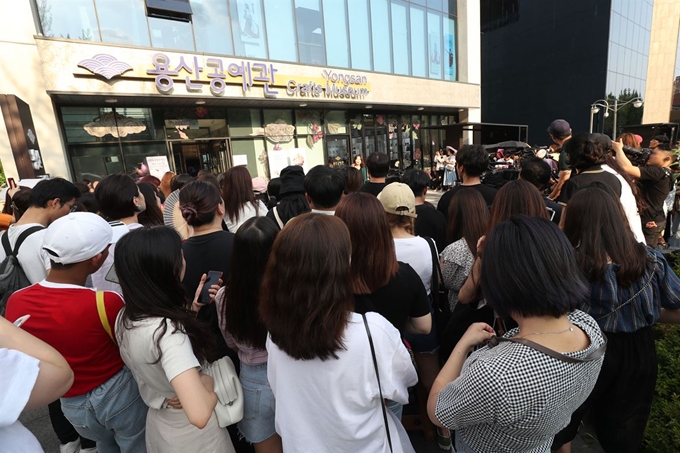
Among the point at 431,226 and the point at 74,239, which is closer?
the point at 74,239

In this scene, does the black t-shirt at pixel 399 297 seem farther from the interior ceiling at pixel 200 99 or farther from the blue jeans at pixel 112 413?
the interior ceiling at pixel 200 99

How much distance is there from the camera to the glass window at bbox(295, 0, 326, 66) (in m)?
11.5

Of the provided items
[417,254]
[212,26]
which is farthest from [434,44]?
[417,254]

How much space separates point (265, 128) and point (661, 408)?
486 inches

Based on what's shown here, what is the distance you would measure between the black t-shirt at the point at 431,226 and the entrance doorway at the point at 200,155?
9.80 meters

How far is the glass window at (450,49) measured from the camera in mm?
15695

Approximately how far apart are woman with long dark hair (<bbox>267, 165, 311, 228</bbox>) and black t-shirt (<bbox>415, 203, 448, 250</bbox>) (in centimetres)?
110

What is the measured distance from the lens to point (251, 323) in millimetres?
1620

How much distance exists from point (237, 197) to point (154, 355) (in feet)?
7.27

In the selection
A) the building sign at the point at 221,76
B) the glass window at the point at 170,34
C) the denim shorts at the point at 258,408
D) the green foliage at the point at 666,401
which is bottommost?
the green foliage at the point at 666,401

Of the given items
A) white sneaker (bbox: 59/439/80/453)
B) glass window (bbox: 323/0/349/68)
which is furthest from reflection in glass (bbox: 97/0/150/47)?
white sneaker (bbox: 59/439/80/453)

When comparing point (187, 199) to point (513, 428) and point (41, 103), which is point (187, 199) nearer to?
point (513, 428)

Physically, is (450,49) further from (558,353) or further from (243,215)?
(558,353)

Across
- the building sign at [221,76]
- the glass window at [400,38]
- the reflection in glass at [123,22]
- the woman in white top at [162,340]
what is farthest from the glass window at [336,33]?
the woman in white top at [162,340]
